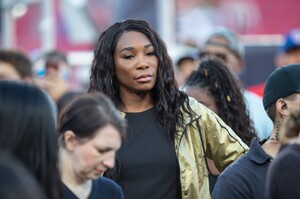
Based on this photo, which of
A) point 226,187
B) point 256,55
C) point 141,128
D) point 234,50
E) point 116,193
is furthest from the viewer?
point 256,55

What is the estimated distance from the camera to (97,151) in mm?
4246

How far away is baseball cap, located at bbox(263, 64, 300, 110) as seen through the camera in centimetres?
525

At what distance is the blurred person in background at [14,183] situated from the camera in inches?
112

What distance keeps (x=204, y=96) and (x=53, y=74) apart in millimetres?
4868

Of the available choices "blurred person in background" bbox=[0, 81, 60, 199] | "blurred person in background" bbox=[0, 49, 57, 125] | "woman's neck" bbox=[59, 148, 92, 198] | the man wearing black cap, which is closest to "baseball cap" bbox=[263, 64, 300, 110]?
the man wearing black cap

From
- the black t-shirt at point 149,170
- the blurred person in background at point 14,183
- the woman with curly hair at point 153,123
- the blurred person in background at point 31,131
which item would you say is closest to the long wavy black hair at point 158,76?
the woman with curly hair at point 153,123

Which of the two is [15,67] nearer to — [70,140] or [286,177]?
[70,140]

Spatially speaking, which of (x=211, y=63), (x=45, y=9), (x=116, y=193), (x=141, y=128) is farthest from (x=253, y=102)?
(x=45, y=9)

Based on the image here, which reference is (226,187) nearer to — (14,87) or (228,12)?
(14,87)

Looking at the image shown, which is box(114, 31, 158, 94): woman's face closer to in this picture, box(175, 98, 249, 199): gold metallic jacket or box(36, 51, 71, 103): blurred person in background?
box(175, 98, 249, 199): gold metallic jacket

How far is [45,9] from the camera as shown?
15859 millimetres

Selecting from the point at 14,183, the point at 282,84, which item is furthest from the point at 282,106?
the point at 14,183

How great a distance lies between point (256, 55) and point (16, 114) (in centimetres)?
1057

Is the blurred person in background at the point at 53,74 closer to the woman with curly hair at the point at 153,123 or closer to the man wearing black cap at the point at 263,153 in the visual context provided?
the woman with curly hair at the point at 153,123
